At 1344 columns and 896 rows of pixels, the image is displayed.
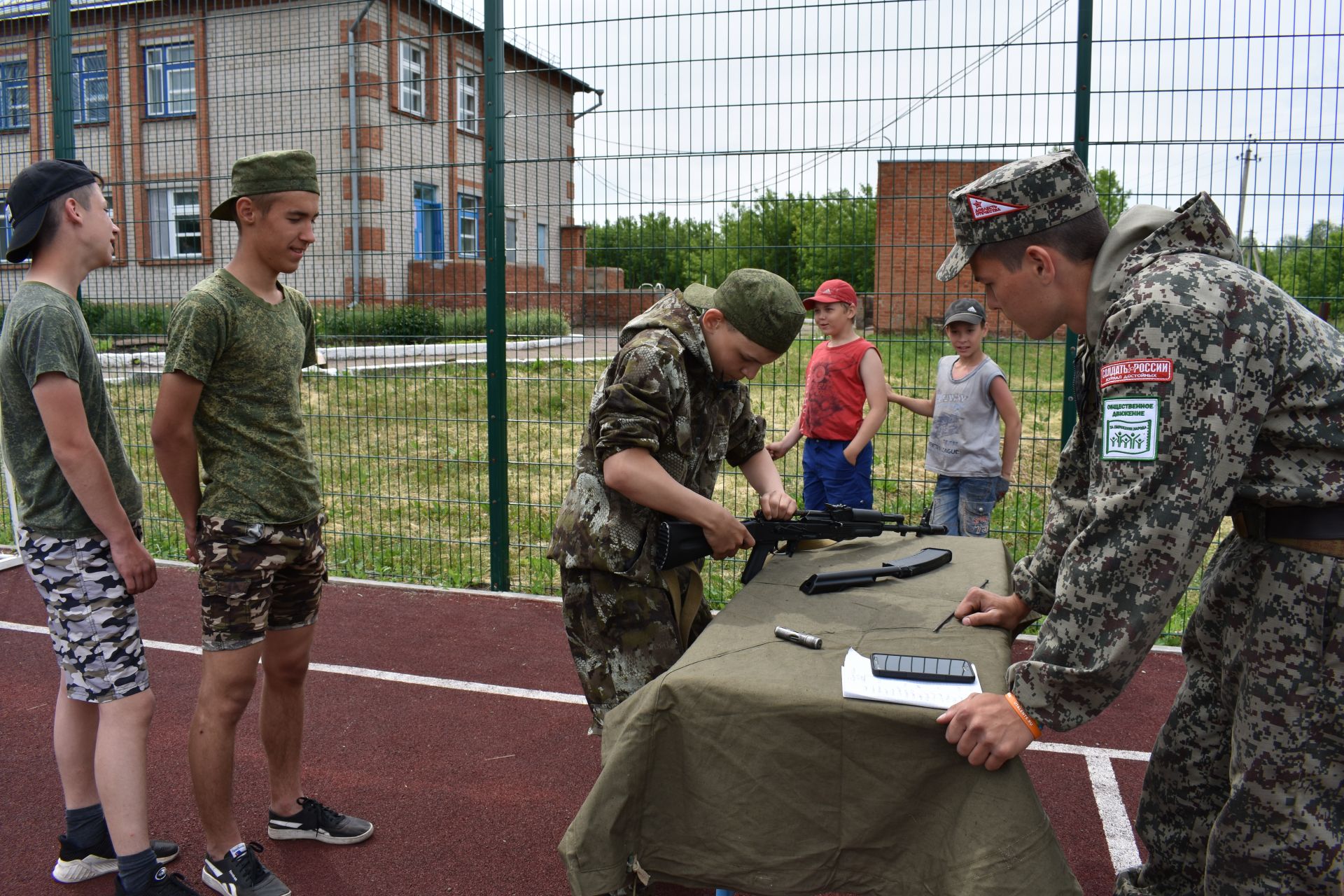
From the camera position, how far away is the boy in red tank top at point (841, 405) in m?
5.71

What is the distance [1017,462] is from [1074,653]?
4.12 metres

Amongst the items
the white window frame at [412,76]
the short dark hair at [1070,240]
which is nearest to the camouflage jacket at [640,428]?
the short dark hair at [1070,240]

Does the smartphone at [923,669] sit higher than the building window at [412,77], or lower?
lower

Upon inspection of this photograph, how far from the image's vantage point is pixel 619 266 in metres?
5.71

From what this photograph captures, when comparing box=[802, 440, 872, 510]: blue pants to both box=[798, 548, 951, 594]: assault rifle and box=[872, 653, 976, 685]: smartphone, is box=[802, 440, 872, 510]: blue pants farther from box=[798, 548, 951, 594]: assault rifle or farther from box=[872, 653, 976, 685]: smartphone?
box=[872, 653, 976, 685]: smartphone

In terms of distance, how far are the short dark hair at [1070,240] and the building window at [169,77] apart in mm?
6324

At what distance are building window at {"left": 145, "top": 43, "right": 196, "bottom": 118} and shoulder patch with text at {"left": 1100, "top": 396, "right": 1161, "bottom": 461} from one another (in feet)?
22.0

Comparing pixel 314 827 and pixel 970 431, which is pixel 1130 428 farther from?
pixel 970 431

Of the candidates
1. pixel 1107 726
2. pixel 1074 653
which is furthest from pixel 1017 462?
pixel 1074 653

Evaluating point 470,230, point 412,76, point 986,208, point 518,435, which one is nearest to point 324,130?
point 412,76

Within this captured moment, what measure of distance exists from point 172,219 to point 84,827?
16.5 ft

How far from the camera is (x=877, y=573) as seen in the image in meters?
2.64

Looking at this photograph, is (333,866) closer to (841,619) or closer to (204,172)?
(841,619)

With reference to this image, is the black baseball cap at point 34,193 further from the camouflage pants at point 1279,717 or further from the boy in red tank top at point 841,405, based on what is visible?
the boy in red tank top at point 841,405
